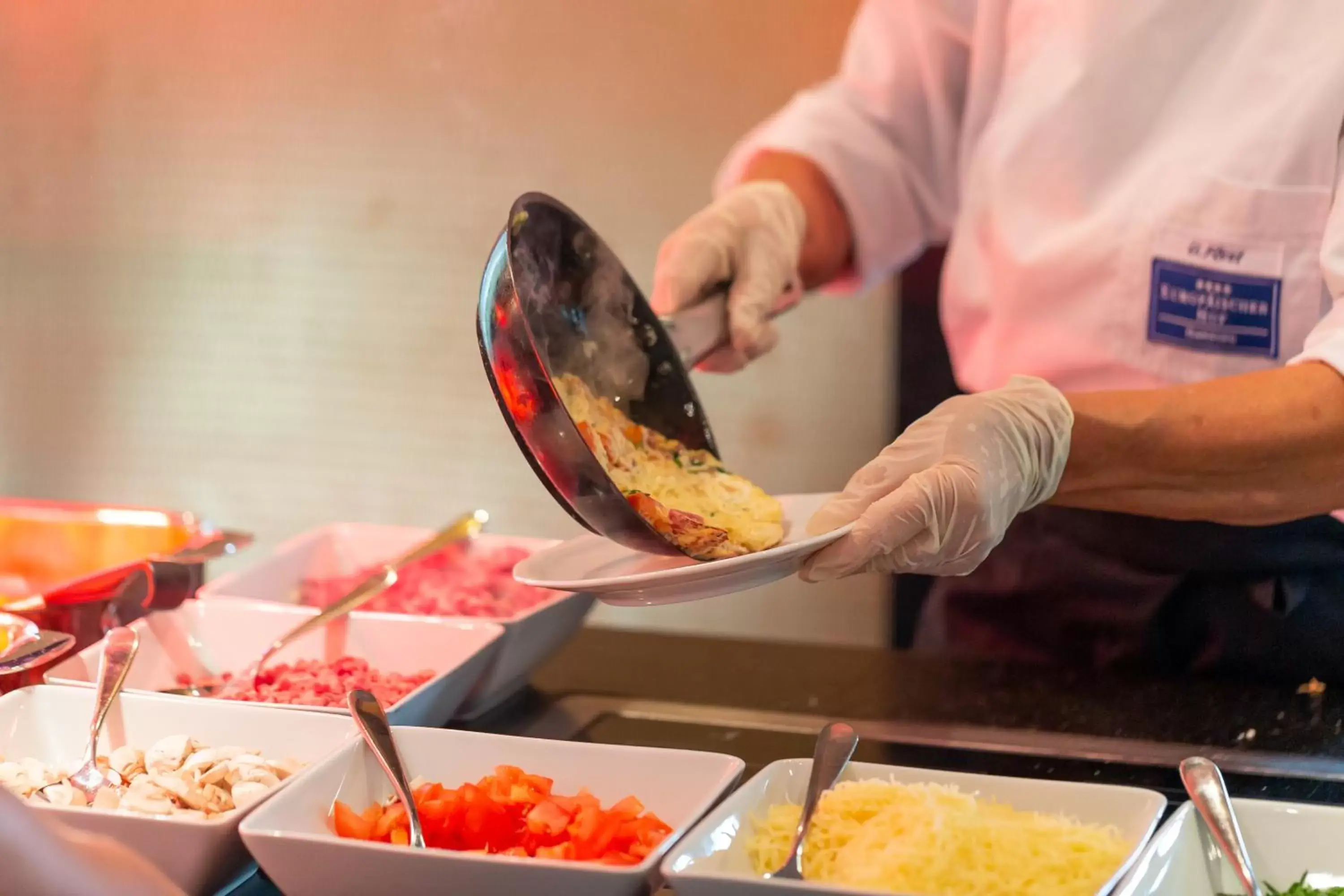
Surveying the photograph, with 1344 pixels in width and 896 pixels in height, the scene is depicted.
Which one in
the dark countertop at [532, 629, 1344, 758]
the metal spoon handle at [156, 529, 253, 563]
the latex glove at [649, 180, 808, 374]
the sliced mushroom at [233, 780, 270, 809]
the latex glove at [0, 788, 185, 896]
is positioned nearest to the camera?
the latex glove at [0, 788, 185, 896]

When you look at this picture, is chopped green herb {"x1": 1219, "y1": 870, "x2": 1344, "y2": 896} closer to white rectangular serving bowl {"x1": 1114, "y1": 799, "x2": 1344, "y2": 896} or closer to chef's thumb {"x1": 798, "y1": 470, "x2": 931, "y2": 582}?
white rectangular serving bowl {"x1": 1114, "y1": 799, "x2": 1344, "y2": 896}

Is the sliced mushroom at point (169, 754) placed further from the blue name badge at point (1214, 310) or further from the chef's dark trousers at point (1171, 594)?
the blue name badge at point (1214, 310)

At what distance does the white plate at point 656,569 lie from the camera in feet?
2.76

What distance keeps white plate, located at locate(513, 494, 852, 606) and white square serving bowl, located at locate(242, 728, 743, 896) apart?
10 centimetres

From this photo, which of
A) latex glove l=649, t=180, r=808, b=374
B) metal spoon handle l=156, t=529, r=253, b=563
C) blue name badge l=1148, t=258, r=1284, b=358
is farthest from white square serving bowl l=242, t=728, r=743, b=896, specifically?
blue name badge l=1148, t=258, r=1284, b=358

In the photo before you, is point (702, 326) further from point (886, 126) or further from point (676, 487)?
point (886, 126)

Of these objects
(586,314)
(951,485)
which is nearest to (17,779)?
(586,314)

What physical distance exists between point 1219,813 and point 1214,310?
1.68 feet

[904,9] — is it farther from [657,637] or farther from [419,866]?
[419,866]

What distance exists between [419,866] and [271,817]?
101 millimetres

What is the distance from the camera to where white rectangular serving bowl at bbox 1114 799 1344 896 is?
759mm

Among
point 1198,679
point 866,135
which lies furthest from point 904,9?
point 1198,679

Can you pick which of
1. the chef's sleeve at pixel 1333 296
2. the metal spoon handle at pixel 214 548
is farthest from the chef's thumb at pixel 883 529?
the metal spoon handle at pixel 214 548

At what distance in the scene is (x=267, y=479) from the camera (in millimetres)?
1834
